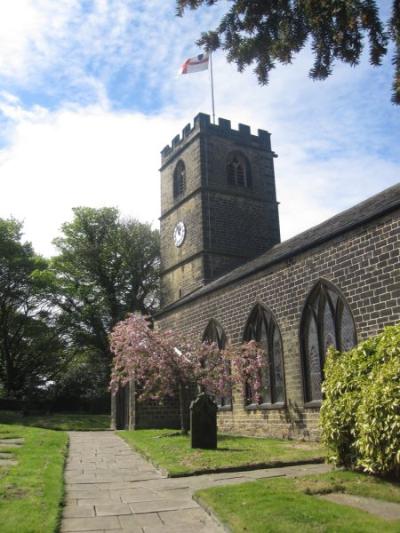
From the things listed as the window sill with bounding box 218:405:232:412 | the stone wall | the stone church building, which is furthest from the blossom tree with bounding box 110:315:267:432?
the window sill with bounding box 218:405:232:412

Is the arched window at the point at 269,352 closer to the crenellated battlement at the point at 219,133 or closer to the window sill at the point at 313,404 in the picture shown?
the window sill at the point at 313,404

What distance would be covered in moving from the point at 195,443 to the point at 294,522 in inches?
277

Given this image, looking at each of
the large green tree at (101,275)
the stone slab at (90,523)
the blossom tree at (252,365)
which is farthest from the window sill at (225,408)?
the large green tree at (101,275)

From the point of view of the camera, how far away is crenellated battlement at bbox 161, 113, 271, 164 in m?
27.5

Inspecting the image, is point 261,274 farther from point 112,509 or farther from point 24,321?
point 24,321

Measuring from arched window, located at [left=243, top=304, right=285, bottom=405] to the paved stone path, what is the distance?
19.5 ft

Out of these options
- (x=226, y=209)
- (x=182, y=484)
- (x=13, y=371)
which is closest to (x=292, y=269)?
(x=182, y=484)

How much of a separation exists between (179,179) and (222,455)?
21.1 m

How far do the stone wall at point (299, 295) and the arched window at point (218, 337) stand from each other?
0.89 feet

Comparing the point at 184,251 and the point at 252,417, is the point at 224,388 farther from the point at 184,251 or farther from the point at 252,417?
the point at 184,251

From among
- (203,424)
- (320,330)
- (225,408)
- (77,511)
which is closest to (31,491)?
(77,511)

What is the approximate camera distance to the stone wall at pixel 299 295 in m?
11.7

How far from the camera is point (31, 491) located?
21.3ft

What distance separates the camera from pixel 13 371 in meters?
32.4
